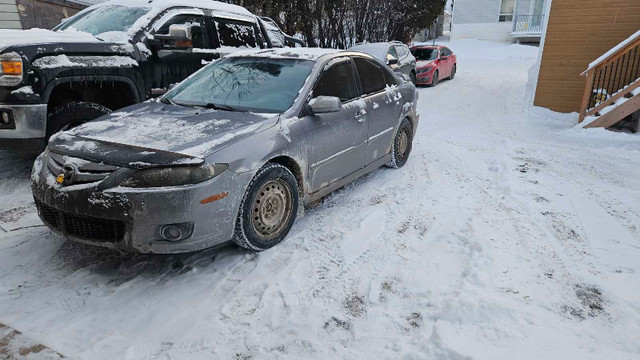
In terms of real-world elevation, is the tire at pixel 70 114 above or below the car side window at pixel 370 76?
below

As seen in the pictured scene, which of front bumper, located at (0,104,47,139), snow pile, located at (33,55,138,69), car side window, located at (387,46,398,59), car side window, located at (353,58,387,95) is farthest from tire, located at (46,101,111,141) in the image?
car side window, located at (387,46,398,59)

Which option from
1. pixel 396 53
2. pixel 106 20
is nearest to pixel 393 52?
pixel 396 53

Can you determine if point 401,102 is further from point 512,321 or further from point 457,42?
point 457,42

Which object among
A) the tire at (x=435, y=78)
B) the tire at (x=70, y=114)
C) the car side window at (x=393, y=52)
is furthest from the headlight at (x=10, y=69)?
the tire at (x=435, y=78)

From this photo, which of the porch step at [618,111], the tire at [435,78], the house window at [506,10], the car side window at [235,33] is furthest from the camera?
the house window at [506,10]

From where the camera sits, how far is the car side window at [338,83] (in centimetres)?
420

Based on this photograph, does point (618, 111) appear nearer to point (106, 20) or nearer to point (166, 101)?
point (166, 101)

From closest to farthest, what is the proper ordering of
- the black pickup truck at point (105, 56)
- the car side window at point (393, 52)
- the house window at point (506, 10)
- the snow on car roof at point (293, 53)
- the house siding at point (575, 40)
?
the black pickup truck at point (105, 56), the snow on car roof at point (293, 53), the house siding at point (575, 40), the car side window at point (393, 52), the house window at point (506, 10)

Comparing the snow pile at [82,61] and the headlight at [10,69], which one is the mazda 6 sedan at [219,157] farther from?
the headlight at [10,69]

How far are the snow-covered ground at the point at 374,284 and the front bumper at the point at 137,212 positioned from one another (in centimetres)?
35

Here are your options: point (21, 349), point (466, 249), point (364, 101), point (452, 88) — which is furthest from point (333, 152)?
point (452, 88)

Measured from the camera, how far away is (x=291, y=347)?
8.15 ft

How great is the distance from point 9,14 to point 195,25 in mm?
9566

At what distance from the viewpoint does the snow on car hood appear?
4.29 m
